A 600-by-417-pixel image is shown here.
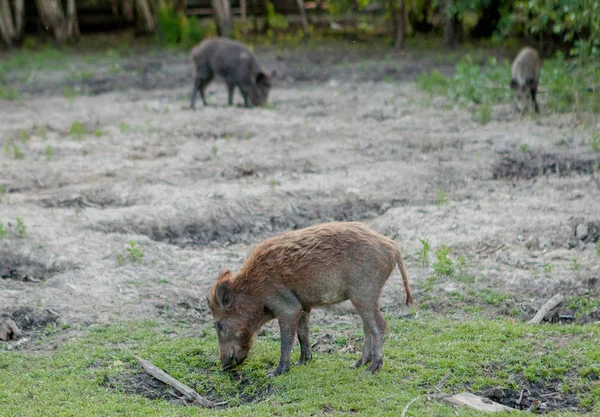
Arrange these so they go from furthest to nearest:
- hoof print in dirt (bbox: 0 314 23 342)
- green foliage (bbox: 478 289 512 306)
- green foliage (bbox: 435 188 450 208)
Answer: green foliage (bbox: 435 188 450 208) → green foliage (bbox: 478 289 512 306) → hoof print in dirt (bbox: 0 314 23 342)

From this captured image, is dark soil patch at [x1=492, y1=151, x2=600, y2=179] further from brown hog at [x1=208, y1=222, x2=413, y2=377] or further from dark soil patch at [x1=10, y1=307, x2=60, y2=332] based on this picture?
dark soil patch at [x1=10, y1=307, x2=60, y2=332]

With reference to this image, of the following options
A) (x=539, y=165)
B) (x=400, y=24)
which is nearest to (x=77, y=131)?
(x=539, y=165)

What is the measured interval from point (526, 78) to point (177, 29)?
44.9ft

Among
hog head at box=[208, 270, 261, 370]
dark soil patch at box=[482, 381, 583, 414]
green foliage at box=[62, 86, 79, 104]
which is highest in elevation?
hog head at box=[208, 270, 261, 370]

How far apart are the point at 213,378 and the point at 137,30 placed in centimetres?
2330

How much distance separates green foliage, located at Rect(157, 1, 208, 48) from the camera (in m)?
24.9

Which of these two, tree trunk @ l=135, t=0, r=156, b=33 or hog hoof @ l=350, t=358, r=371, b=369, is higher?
tree trunk @ l=135, t=0, r=156, b=33

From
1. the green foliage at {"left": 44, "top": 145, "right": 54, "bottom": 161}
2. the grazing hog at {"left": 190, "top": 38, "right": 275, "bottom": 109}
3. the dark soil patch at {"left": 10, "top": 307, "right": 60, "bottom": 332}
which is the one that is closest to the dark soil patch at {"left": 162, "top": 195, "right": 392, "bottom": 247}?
the dark soil patch at {"left": 10, "top": 307, "right": 60, "bottom": 332}

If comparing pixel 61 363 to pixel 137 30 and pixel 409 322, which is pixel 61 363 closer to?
pixel 409 322

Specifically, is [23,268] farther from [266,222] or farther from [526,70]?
[526,70]

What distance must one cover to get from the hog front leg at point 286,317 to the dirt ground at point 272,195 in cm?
143

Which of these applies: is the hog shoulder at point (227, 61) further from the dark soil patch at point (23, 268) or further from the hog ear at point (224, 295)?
the hog ear at point (224, 295)

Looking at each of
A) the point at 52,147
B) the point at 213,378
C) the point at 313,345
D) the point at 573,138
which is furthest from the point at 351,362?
the point at 52,147

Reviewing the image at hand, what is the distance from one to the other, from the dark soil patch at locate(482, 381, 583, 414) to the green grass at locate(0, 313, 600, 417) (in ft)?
0.17
